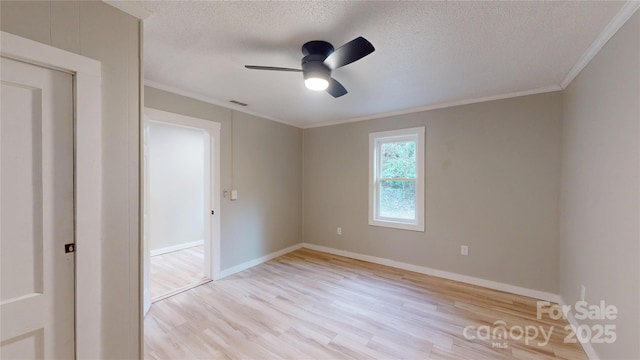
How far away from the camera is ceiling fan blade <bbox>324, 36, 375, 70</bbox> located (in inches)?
57.8

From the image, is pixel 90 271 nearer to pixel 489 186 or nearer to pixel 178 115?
pixel 178 115

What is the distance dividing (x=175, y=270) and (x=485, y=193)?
4.44m

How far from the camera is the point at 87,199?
1.34 meters

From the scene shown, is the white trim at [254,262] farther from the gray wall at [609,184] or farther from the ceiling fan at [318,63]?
the gray wall at [609,184]

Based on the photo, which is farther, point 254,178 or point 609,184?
point 254,178

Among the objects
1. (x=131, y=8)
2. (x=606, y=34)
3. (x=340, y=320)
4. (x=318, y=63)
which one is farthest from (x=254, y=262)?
(x=606, y=34)

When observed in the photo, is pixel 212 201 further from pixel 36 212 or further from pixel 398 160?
pixel 398 160

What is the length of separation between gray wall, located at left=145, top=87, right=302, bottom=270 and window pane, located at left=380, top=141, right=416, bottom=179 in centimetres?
163

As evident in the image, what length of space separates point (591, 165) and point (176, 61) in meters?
3.56

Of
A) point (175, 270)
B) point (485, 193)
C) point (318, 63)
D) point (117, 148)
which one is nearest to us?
point (117, 148)

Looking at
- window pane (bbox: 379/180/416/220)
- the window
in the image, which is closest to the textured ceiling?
the window

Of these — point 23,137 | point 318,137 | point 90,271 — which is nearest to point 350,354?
point 90,271

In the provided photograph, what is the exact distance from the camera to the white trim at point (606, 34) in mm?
1436

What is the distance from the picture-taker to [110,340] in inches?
56.6
